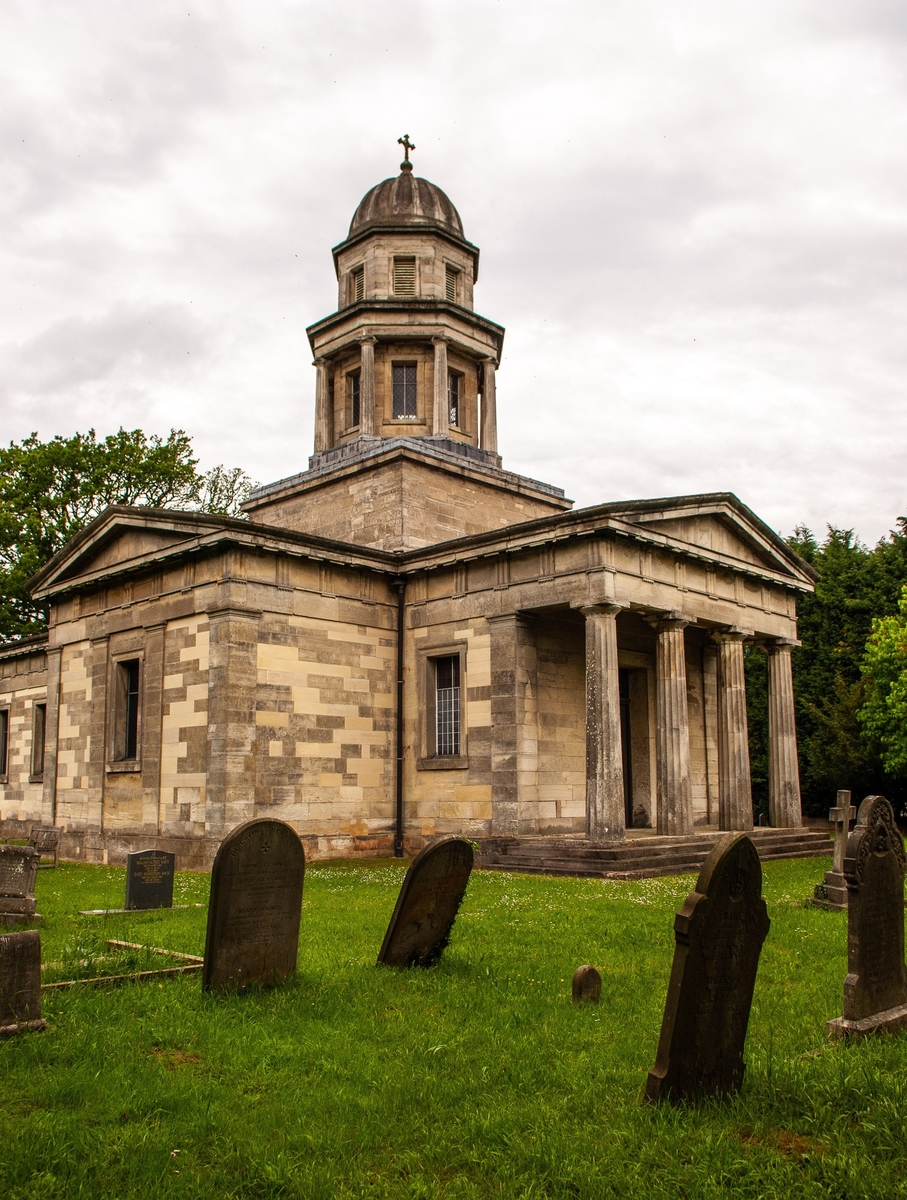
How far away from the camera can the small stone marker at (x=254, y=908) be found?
767cm

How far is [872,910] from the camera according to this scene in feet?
21.6

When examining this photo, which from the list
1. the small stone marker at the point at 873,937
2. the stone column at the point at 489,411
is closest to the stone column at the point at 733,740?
the stone column at the point at 489,411

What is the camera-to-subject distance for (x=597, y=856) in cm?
1725

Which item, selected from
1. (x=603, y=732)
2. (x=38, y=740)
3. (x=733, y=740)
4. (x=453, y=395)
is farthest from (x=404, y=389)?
(x=38, y=740)

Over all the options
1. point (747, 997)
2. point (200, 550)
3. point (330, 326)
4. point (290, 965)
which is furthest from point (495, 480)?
point (747, 997)

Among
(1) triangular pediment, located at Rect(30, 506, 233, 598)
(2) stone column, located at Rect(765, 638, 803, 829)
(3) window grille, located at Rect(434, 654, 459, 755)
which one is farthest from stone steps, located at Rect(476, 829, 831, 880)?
(1) triangular pediment, located at Rect(30, 506, 233, 598)

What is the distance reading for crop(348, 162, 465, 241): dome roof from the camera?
27.0 m

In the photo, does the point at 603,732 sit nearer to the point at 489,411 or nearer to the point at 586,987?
the point at 586,987

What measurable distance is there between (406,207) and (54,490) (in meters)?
17.0

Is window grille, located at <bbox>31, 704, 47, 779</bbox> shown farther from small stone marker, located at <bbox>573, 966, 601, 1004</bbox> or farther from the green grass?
small stone marker, located at <bbox>573, 966, 601, 1004</bbox>

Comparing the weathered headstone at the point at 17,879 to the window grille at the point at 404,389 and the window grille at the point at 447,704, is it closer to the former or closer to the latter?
the window grille at the point at 447,704

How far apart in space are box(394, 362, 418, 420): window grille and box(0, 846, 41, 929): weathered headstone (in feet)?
56.0

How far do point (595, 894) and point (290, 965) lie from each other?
285 inches

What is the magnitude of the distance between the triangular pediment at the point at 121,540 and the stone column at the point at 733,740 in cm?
1125
